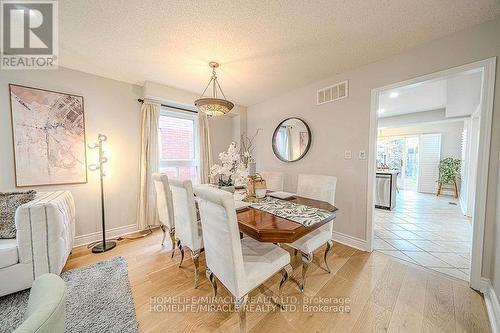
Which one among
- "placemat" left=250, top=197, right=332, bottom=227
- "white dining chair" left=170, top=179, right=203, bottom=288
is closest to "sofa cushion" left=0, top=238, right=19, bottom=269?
"white dining chair" left=170, top=179, right=203, bottom=288

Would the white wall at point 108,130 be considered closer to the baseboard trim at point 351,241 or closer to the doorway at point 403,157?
the baseboard trim at point 351,241

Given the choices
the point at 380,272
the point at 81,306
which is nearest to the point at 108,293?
the point at 81,306

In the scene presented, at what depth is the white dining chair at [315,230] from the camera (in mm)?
1608

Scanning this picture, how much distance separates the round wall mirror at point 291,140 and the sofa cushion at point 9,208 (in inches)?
127

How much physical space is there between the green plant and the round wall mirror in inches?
206

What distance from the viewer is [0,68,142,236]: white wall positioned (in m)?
2.06

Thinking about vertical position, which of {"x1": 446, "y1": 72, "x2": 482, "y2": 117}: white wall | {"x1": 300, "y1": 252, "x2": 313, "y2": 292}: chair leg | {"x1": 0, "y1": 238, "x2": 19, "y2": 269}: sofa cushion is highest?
{"x1": 446, "y1": 72, "x2": 482, "y2": 117}: white wall

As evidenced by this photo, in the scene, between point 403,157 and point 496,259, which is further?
point 403,157

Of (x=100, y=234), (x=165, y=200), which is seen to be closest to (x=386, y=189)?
(x=165, y=200)

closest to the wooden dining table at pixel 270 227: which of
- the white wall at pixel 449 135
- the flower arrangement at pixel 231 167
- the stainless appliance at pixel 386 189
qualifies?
the flower arrangement at pixel 231 167

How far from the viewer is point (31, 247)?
5.02 feet

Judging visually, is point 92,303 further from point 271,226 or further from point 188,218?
point 271,226

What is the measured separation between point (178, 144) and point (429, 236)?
14.4ft

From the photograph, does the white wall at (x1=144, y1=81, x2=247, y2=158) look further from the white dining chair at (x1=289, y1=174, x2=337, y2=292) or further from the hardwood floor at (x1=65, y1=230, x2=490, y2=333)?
the hardwood floor at (x1=65, y1=230, x2=490, y2=333)
